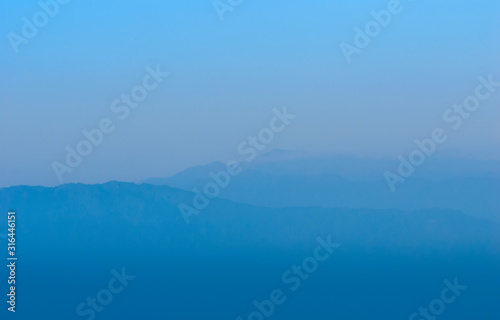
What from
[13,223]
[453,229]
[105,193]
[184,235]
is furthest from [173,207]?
[453,229]

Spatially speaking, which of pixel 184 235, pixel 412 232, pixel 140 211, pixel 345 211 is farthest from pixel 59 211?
pixel 412 232

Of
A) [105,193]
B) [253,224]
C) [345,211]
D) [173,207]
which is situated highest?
[105,193]

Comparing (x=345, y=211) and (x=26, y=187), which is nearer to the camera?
(x=26, y=187)

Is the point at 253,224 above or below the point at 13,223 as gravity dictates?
below

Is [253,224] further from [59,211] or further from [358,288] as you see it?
[59,211]

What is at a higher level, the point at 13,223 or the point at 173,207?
the point at 13,223

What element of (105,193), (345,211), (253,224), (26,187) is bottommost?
(345,211)

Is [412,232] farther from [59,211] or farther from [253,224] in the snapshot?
[59,211]

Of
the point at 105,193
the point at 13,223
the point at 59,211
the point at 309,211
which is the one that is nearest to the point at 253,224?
the point at 309,211
